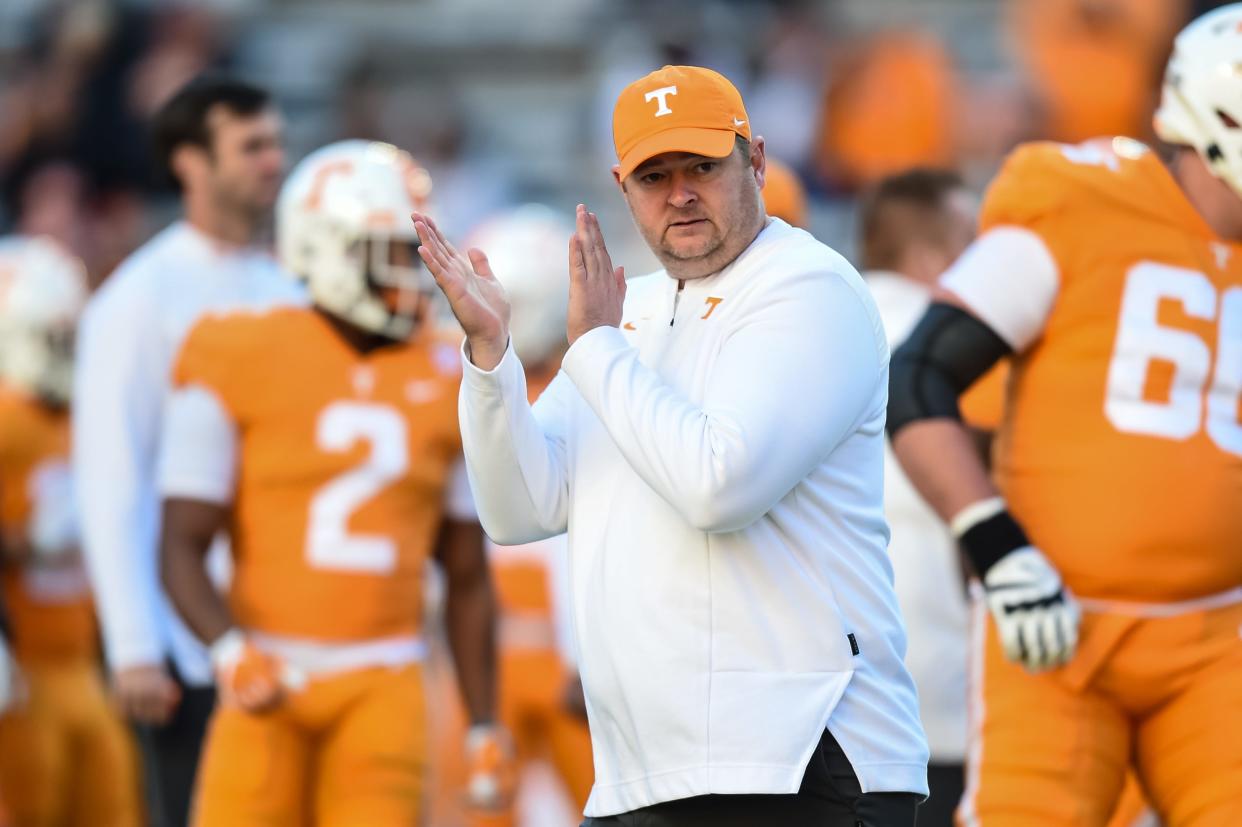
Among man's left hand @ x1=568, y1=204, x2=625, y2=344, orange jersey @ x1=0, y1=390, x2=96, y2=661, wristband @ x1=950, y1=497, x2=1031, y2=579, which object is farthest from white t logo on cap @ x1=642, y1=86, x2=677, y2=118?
orange jersey @ x1=0, y1=390, x2=96, y2=661

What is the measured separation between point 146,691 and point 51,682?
4.90ft

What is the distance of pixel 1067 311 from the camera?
4.70 metres

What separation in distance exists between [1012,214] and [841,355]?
3.90ft

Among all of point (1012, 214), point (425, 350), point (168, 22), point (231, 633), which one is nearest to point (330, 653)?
point (231, 633)

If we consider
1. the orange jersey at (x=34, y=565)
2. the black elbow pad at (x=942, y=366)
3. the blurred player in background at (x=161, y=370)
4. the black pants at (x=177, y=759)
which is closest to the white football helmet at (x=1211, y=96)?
the black elbow pad at (x=942, y=366)

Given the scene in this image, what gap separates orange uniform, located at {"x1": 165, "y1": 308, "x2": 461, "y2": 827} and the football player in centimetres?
162

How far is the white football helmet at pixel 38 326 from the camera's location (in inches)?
301

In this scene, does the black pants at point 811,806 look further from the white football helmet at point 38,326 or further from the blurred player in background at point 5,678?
the white football helmet at point 38,326

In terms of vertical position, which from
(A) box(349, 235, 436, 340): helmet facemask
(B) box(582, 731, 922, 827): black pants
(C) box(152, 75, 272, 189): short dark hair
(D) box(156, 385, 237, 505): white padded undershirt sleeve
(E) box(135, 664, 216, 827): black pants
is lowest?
(E) box(135, 664, 216, 827): black pants

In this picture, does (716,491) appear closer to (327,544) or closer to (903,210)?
(327,544)

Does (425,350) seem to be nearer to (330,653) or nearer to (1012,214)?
(330,653)

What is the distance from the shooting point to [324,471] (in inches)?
219

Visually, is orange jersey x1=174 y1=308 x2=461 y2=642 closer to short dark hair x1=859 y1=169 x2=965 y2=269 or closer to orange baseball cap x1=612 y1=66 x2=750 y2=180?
short dark hair x1=859 y1=169 x2=965 y2=269

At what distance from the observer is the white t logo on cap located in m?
3.82
